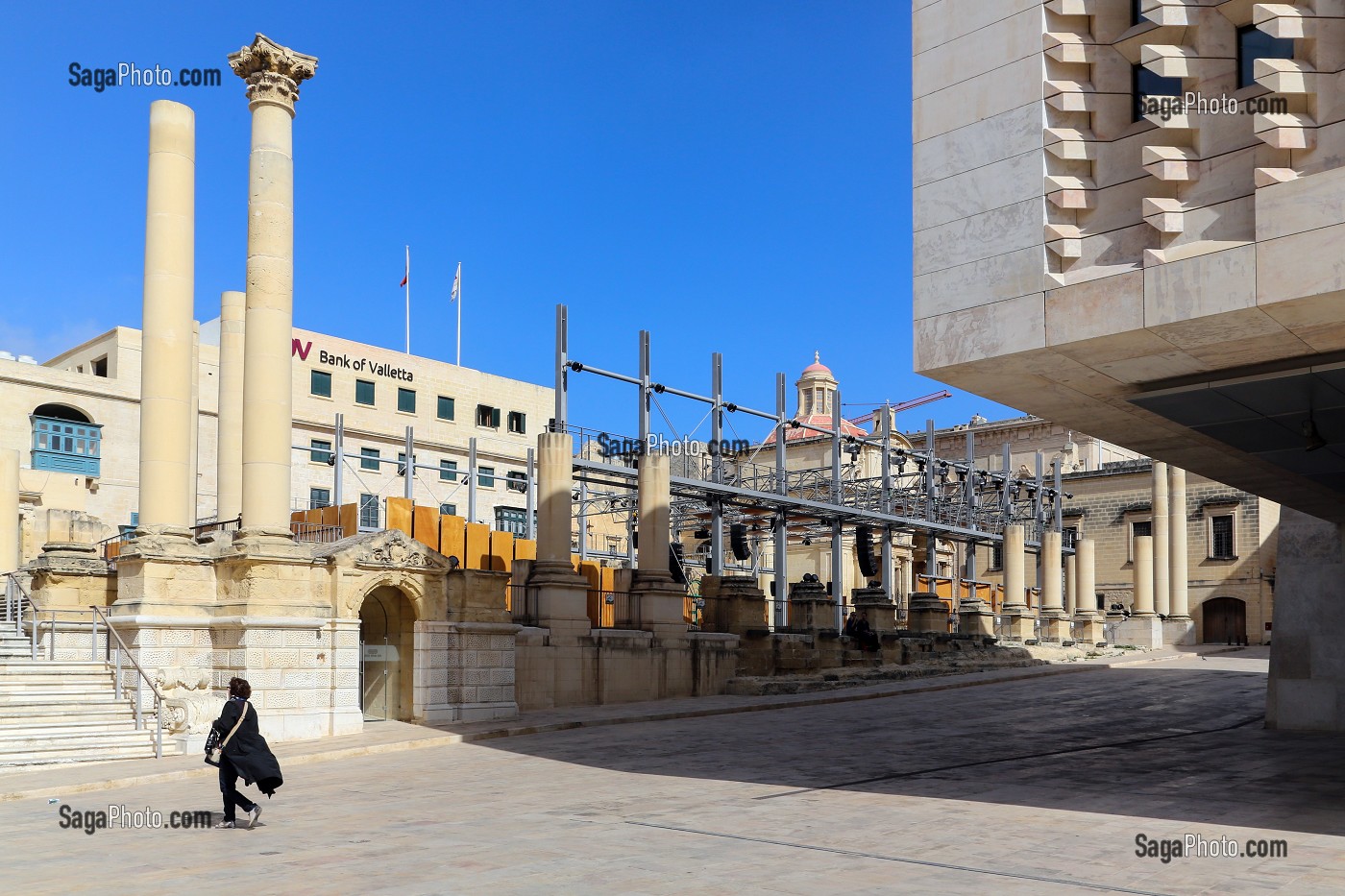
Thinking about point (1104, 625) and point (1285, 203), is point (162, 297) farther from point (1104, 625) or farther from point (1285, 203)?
point (1104, 625)

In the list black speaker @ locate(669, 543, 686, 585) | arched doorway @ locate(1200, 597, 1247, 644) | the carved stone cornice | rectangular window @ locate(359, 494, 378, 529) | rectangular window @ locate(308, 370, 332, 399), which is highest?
the carved stone cornice

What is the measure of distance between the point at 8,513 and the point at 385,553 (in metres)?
12.0

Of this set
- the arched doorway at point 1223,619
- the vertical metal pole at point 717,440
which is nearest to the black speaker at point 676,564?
the vertical metal pole at point 717,440

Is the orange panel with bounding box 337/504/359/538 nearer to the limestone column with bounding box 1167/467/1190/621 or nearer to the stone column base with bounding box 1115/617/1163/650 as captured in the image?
the stone column base with bounding box 1115/617/1163/650

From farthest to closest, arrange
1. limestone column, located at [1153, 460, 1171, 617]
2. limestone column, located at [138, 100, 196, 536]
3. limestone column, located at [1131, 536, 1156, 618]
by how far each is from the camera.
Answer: limestone column, located at [1153, 460, 1171, 617] < limestone column, located at [1131, 536, 1156, 618] < limestone column, located at [138, 100, 196, 536]

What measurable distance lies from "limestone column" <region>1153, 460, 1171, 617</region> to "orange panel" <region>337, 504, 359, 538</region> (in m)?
37.0

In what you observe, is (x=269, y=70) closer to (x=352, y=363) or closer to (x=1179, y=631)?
(x=352, y=363)

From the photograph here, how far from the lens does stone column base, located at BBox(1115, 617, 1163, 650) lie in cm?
5403

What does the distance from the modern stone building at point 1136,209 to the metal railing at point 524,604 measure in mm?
13457

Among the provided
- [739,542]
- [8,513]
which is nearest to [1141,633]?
[739,542]

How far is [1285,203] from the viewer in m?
11.9

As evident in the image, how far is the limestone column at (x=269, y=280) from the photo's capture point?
21.5m

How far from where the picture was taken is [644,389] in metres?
34.7

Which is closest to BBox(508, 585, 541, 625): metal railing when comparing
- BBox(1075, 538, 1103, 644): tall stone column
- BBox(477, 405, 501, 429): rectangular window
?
BBox(1075, 538, 1103, 644): tall stone column
